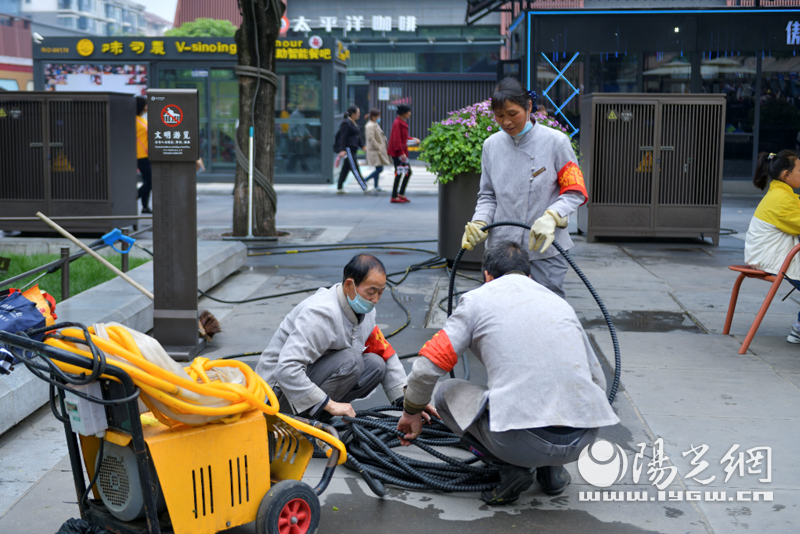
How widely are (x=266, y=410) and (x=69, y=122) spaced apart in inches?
340

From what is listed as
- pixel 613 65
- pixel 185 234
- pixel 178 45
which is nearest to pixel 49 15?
pixel 178 45

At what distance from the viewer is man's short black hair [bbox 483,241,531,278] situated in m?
3.41

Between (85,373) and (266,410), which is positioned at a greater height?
(85,373)

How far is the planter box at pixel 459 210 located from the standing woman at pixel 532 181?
148 inches

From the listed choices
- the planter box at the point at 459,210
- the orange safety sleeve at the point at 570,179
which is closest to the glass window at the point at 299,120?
the planter box at the point at 459,210

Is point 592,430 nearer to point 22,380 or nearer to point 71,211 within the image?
point 22,380

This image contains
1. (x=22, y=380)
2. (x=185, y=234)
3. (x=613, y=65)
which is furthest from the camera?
(x=613, y=65)

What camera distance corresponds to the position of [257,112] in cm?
1053

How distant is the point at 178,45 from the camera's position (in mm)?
18625

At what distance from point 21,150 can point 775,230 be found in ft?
29.2

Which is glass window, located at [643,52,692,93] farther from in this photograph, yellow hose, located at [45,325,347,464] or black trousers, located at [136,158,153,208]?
yellow hose, located at [45,325,347,464]

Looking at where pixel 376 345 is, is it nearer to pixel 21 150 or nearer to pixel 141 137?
pixel 21 150

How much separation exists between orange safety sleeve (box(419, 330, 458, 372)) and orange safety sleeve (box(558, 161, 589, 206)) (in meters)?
1.77

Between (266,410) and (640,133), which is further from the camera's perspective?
(640,133)
